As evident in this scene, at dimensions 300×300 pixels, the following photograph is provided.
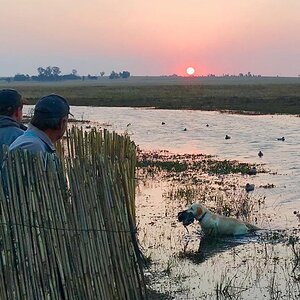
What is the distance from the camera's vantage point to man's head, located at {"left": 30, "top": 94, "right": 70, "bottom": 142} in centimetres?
413

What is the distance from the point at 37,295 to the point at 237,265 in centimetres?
396

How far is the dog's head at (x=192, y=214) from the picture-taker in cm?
879

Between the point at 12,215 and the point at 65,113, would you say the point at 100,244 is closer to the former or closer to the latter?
the point at 12,215

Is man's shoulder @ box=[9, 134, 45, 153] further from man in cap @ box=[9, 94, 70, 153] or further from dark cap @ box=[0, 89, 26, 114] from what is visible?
dark cap @ box=[0, 89, 26, 114]

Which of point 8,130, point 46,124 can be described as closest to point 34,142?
point 46,124

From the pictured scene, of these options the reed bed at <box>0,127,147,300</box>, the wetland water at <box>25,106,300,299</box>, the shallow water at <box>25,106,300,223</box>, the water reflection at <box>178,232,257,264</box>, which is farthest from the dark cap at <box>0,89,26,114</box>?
the shallow water at <box>25,106,300,223</box>

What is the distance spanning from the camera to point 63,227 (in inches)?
160

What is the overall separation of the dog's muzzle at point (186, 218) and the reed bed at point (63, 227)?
4.77 m

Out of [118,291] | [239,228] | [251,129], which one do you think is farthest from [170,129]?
[118,291]

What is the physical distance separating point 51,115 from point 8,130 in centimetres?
80

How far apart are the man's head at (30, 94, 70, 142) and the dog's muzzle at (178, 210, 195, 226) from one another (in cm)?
506

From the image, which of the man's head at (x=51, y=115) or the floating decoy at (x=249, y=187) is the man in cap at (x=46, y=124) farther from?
the floating decoy at (x=249, y=187)

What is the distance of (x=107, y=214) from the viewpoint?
420cm

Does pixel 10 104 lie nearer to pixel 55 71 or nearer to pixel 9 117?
pixel 9 117
